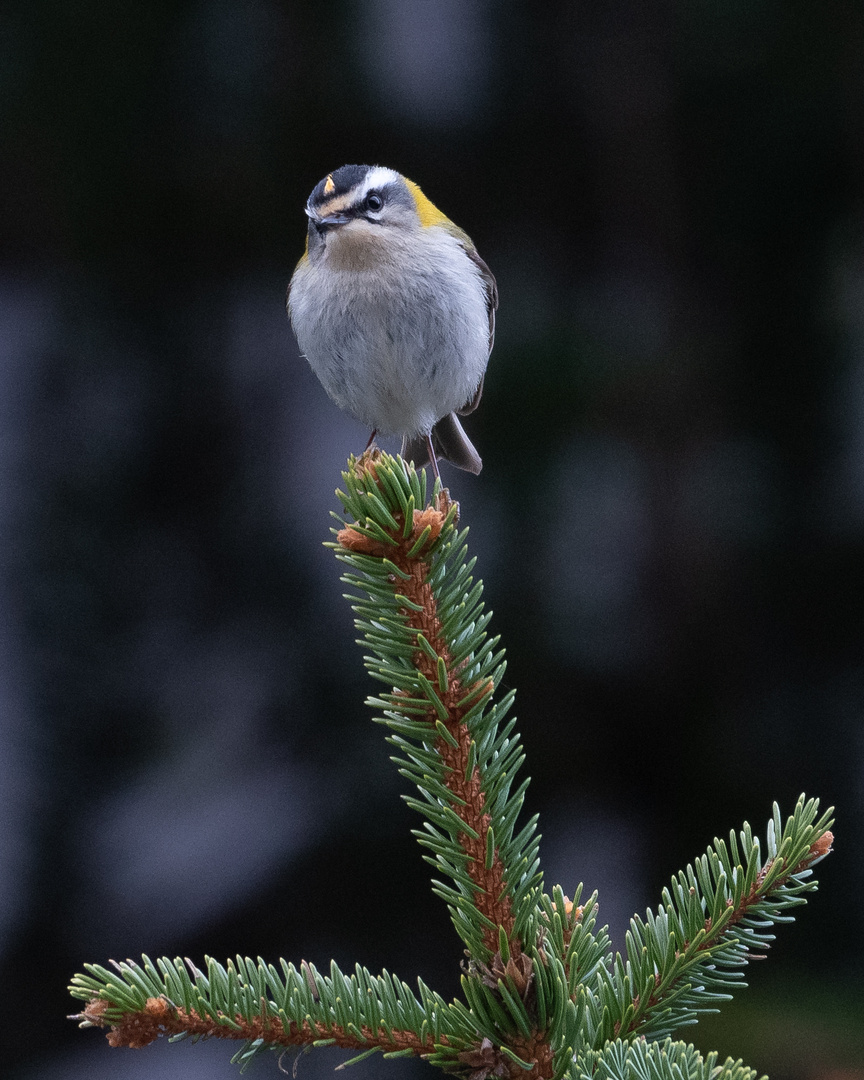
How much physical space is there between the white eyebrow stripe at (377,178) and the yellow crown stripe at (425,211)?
89mm

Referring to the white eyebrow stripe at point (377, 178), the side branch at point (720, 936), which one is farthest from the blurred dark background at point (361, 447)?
the side branch at point (720, 936)

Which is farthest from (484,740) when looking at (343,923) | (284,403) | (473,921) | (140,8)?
(140,8)

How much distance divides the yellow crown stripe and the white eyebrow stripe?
89 mm

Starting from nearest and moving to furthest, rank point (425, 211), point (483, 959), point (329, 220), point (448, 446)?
point (483, 959)
point (329, 220)
point (425, 211)
point (448, 446)

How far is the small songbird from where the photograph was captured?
5.18 ft

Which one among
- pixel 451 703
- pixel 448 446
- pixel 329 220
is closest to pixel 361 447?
pixel 448 446

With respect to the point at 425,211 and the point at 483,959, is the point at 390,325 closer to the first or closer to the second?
the point at 425,211

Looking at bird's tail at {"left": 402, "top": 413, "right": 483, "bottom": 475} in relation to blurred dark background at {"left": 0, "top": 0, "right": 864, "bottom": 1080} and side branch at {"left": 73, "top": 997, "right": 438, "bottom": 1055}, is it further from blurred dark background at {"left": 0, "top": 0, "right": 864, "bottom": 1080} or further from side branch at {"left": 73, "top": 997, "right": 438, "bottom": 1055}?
side branch at {"left": 73, "top": 997, "right": 438, "bottom": 1055}

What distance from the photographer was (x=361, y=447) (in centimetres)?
182

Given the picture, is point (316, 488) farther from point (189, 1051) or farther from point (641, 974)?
point (641, 974)

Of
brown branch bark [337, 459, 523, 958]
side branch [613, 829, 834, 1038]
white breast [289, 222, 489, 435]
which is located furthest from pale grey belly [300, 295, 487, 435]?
side branch [613, 829, 834, 1038]

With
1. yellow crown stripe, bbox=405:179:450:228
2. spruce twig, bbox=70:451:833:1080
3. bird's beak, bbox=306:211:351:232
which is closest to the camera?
spruce twig, bbox=70:451:833:1080

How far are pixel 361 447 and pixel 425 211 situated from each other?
430mm

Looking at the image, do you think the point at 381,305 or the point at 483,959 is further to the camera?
the point at 381,305
